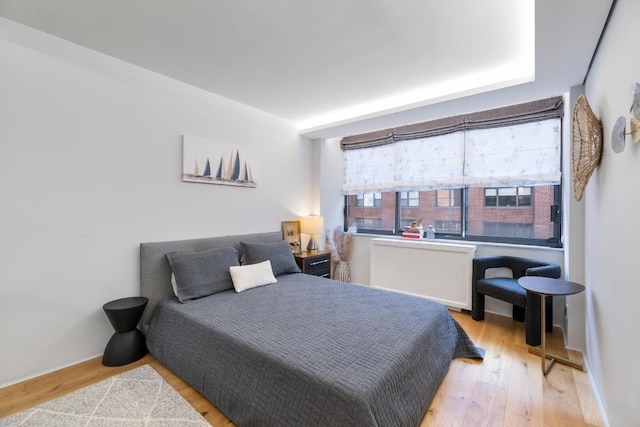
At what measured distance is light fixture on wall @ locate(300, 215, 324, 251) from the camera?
4016 millimetres

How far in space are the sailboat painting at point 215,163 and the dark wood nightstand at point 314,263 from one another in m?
1.17

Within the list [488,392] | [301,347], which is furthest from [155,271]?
[488,392]

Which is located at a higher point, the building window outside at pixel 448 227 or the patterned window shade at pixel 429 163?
the patterned window shade at pixel 429 163

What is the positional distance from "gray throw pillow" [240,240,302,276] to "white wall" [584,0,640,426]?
2705 mm

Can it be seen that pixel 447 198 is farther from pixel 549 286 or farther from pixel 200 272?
pixel 200 272

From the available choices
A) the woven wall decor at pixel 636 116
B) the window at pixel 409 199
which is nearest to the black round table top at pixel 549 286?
the woven wall decor at pixel 636 116

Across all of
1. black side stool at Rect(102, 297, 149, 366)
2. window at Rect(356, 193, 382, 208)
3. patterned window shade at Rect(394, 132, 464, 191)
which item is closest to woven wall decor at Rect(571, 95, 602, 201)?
patterned window shade at Rect(394, 132, 464, 191)

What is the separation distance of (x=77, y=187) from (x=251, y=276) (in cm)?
165

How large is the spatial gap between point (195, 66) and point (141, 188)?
1253 mm

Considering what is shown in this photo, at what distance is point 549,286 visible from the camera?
88.4 inches

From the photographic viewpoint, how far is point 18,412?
175cm

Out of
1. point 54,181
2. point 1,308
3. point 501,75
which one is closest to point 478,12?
point 501,75

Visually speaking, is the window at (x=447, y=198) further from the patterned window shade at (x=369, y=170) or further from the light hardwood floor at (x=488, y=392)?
the light hardwood floor at (x=488, y=392)

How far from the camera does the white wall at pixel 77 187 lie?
200cm
